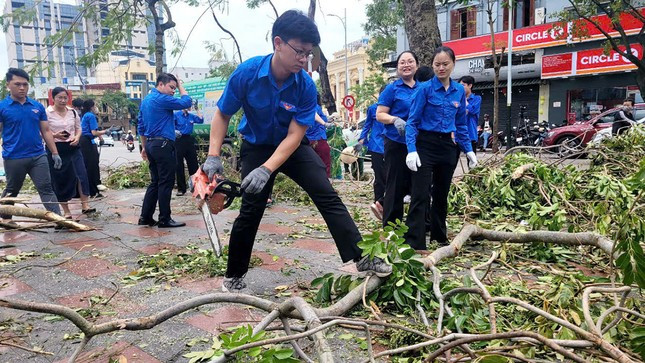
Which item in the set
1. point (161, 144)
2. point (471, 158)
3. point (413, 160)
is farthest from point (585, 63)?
point (161, 144)

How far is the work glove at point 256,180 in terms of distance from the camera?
2.70 m

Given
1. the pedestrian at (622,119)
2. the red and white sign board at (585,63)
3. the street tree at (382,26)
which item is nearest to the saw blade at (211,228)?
the pedestrian at (622,119)

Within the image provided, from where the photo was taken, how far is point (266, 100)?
2.84 metres

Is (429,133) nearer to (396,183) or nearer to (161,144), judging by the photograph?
(396,183)

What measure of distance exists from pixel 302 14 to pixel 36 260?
310cm

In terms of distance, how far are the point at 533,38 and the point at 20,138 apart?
74.3ft

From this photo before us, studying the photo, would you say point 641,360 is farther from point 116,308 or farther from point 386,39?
point 386,39

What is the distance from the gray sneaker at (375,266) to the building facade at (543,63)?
18861 millimetres

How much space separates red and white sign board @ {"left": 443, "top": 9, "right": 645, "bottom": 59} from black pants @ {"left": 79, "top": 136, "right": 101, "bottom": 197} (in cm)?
1783

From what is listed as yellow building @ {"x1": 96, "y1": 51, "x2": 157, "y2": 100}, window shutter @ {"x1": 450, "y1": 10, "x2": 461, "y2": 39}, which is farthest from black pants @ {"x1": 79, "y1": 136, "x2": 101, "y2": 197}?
yellow building @ {"x1": 96, "y1": 51, "x2": 157, "y2": 100}

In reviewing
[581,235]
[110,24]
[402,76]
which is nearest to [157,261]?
[402,76]

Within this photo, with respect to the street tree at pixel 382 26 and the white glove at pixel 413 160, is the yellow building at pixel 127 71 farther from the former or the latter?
the white glove at pixel 413 160

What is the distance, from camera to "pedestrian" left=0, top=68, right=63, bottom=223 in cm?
510

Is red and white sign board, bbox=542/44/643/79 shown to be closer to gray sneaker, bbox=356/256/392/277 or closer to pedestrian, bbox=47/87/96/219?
pedestrian, bbox=47/87/96/219
